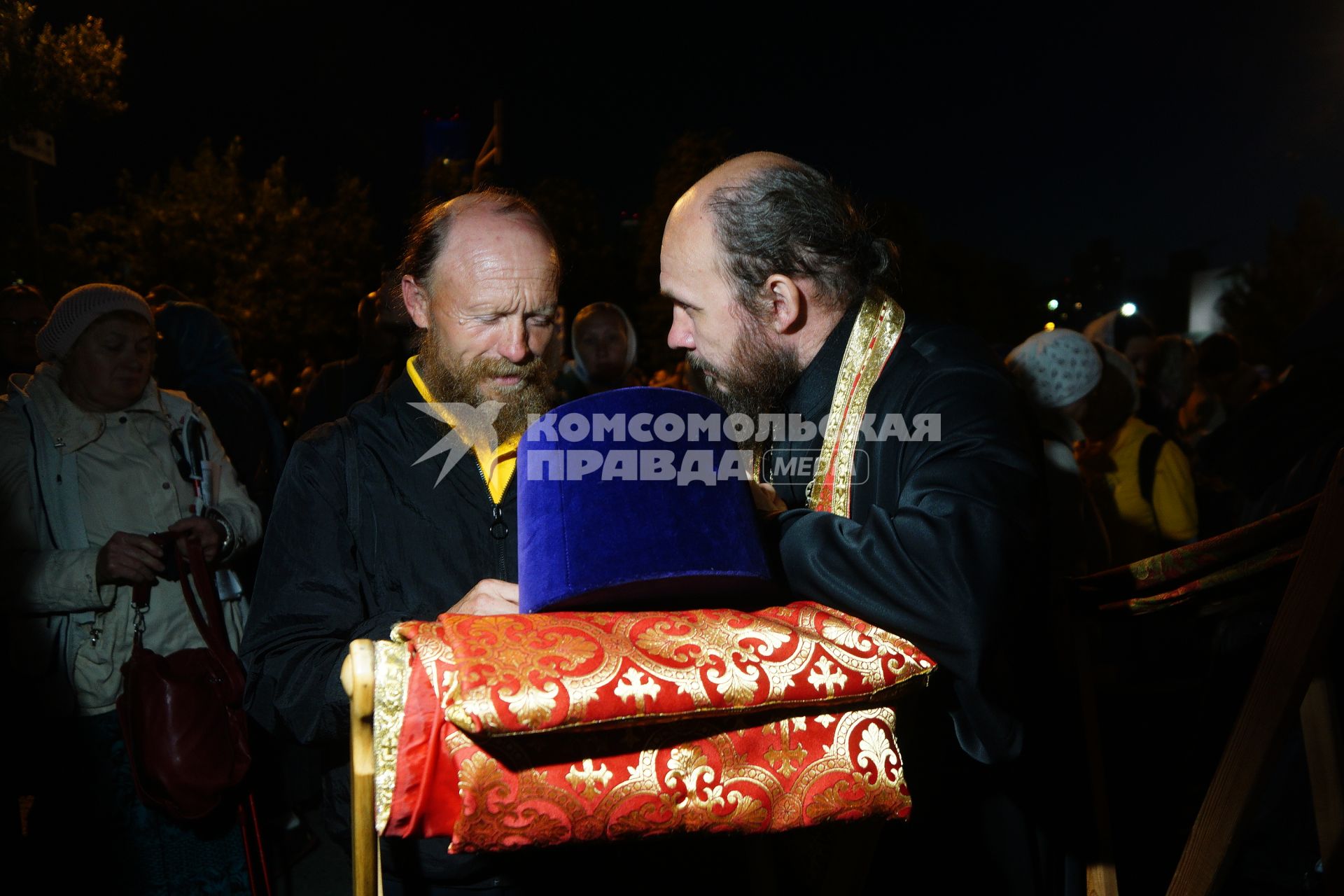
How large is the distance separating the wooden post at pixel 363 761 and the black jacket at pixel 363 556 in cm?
41

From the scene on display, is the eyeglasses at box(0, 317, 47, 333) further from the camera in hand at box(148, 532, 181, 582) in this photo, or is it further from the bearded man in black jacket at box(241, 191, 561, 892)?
the bearded man in black jacket at box(241, 191, 561, 892)

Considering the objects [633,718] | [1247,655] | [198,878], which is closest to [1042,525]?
[633,718]

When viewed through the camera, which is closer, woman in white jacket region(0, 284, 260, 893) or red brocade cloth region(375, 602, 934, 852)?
red brocade cloth region(375, 602, 934, 852)

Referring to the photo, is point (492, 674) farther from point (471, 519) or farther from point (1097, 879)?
point (1097, 879)

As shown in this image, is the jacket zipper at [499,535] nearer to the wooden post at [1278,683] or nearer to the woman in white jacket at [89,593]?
the wooden post at [1278,683]

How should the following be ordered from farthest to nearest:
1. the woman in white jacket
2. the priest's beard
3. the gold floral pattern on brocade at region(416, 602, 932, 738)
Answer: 1. the woman in white jacket
2. the priest's beard
3. the gold floral pattern on brocade at region(416, 602, 932, 738)

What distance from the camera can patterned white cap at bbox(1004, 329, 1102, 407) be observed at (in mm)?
4016

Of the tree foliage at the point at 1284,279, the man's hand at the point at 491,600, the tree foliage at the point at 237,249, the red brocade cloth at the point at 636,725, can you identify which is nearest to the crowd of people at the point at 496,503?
the man's hand at the point at 491,600

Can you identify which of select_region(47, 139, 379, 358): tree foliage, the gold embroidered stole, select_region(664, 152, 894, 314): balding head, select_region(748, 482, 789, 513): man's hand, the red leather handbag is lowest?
the red leather handbag

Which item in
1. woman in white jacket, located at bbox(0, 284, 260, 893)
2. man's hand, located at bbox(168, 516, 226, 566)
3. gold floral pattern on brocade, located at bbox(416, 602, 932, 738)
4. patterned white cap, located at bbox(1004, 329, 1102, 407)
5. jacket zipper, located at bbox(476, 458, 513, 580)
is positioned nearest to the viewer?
gold floral pattern on brocade, located at bbox(416, 602, 932, 738)

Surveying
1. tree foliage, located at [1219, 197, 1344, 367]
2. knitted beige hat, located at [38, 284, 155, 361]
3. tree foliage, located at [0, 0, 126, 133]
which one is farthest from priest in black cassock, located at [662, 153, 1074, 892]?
tree foliage, located at [1219, 197, 1344, 367]

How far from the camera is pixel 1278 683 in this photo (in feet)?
5.41

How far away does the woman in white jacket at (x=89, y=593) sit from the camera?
291 centimetres

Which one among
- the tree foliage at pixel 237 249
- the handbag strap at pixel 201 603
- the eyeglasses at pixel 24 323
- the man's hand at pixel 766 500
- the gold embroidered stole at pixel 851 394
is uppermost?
the tree foliage at pixel 237 249
